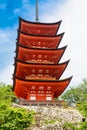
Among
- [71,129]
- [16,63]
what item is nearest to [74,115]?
[71,129]

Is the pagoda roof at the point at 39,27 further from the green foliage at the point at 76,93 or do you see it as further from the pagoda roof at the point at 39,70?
the green foliage at the point at 76,93

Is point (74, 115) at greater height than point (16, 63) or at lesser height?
lesser

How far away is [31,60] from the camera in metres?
43.4

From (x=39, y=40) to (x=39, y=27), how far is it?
1858mm

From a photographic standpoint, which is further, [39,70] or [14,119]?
[39,70]

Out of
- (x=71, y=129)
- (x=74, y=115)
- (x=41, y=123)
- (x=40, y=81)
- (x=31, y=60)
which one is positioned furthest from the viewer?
(x=31, y=60)

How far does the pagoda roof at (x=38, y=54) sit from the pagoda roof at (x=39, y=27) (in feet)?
11.8

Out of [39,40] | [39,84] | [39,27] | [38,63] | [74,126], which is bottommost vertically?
[74,126]

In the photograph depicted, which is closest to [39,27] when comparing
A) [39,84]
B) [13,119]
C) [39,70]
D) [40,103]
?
[39,70]

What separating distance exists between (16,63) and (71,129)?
49.9ft

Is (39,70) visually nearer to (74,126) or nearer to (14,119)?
(74,126)

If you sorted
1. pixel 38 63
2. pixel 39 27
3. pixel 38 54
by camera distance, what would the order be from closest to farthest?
1. pixel 38 63
2. pixel 38 54
3. pixel 39 27

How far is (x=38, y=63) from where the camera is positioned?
41.8 metres

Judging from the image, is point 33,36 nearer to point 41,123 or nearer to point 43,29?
point 43,29
